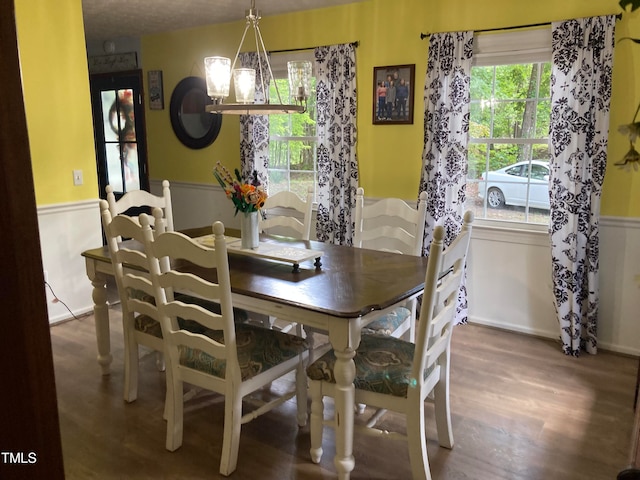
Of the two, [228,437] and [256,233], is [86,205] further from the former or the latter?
[228,437]

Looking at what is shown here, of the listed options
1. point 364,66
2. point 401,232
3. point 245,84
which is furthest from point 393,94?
point 245,84

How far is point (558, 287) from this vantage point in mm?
3359

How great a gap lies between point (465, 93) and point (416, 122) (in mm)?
449

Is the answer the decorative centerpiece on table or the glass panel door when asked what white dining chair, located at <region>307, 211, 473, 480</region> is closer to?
the decorative centerpiece on table

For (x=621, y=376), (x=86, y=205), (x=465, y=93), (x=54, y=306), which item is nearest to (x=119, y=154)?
(x=86, y=205)

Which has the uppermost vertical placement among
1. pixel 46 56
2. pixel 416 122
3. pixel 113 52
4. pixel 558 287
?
pixel 113 52

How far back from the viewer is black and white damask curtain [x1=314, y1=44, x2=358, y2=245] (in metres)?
4.09

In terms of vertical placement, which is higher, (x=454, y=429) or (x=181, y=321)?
(x=181, y=321)

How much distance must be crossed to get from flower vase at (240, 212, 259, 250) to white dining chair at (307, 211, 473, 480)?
83 cm

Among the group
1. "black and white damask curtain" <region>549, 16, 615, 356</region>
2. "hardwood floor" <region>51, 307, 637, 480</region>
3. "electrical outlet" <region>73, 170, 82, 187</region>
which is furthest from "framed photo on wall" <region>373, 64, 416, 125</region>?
"electrical outlet" <region>73, 170, 82, 187</region>

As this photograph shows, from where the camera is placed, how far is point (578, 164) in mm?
3207

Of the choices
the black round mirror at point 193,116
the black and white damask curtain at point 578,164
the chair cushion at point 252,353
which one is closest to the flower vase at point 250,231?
the chair cushion at point 252,353

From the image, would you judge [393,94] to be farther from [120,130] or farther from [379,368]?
[120,130]

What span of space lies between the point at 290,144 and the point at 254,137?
13.3 inches
